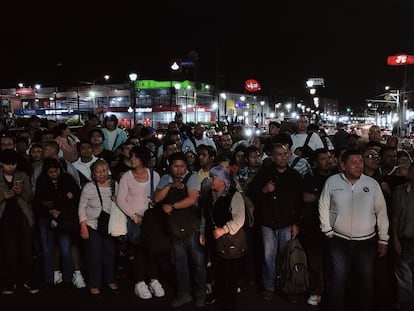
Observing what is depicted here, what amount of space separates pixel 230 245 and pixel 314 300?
58.8 inches

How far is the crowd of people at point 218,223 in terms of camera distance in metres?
4.45

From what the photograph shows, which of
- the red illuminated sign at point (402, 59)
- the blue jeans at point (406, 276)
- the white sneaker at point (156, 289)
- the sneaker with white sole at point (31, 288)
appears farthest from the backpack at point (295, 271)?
the red illuminated sign at point (402, 59)

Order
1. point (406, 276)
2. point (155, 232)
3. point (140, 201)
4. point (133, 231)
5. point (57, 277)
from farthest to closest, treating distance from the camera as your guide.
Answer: point (57, 277) < point (133, 231) < point (140, 201) < point (155, 232) < point (406, 276)

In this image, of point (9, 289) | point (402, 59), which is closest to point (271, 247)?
point (9, 289)

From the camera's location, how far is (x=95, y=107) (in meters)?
63.6

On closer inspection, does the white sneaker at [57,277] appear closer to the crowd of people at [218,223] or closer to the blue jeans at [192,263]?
the crowd of people at [218,223]

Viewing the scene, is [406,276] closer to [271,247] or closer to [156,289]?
[271,247]

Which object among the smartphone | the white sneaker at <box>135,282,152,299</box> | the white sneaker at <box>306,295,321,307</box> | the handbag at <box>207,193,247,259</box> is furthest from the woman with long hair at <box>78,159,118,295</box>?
the white sneaker at <box>306,295,321,307</box>

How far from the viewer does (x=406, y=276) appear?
4.48 m

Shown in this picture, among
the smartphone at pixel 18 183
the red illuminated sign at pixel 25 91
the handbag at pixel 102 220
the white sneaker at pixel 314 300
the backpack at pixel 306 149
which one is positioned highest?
the red illuminated sign at pixel 25 91

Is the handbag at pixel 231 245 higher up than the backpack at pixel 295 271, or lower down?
higher up

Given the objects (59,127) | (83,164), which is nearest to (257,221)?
(83,164)

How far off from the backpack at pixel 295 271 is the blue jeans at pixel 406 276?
A: 1080 mm

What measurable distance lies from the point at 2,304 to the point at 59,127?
397 centimetres
